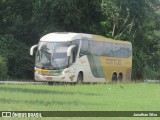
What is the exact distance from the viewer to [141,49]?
52656 millimetres

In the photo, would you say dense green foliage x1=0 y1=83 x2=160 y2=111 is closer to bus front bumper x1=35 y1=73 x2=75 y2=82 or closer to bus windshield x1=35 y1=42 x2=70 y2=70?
bus front bumper x1=35 y1=73 x2=75 y2=82

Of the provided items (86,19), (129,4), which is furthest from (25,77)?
(129,4)

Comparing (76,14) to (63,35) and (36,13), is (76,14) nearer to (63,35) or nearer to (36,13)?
(36,13)

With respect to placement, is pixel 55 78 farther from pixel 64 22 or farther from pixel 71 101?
pixel 71 101

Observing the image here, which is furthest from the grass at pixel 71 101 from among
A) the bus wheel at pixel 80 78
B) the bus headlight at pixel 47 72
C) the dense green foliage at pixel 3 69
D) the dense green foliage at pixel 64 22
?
the dense green foliage at pixel 64 22

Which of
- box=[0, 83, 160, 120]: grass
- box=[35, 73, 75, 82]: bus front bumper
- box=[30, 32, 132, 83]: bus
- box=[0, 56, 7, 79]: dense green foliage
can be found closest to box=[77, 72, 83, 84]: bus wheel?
box=[30, 32, 132, 83]: bus

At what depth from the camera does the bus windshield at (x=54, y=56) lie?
34.4 metres

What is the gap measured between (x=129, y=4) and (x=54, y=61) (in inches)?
630

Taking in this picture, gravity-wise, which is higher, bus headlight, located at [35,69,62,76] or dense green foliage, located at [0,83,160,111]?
dense green foliage, located at [0,83,160,111]

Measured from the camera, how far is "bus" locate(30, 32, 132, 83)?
34.4 m

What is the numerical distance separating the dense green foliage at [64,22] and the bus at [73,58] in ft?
18.7

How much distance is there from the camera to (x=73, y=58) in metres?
34.9

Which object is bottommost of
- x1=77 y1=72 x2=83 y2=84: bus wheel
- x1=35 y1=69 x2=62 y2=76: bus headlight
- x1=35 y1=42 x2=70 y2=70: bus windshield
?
x1=77 y1=72 x2=83 y2=84: bus wheel

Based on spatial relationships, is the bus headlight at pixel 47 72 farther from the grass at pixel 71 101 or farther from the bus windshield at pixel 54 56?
the grass at pixel 71 101
